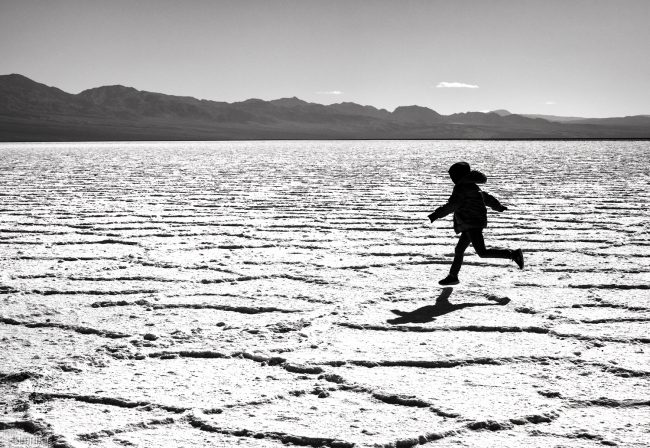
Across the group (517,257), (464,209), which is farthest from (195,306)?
(517,257)

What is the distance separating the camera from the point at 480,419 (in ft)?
5.79

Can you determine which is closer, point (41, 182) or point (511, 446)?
point (511, 446)

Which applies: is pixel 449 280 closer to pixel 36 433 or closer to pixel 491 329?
pixel 491 329

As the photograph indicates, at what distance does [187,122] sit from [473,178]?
136916 mm

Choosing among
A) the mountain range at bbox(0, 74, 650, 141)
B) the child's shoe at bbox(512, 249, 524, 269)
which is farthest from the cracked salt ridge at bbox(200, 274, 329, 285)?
the mountain range at bbox(0, 74, 650, 141)

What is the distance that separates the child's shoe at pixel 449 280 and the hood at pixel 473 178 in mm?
465

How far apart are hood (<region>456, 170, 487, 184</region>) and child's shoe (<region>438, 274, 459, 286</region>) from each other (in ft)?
1.53

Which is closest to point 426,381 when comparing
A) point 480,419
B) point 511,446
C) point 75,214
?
point 480,419

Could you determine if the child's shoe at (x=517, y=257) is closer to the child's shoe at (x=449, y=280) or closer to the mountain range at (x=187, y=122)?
the child's shoe at (x=449, y=280)

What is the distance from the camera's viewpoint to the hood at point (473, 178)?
10.7 ft

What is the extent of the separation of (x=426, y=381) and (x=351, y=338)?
1.55 feet

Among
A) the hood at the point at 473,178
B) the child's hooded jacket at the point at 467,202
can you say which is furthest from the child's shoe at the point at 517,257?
the hood at the point at 473,178

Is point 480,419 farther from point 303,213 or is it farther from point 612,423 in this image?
point 303,213

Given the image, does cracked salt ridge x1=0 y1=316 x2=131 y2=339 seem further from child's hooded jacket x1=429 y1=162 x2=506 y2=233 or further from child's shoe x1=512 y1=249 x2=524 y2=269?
child's shoe x1=512 y1=249 x2=524 y2=269
